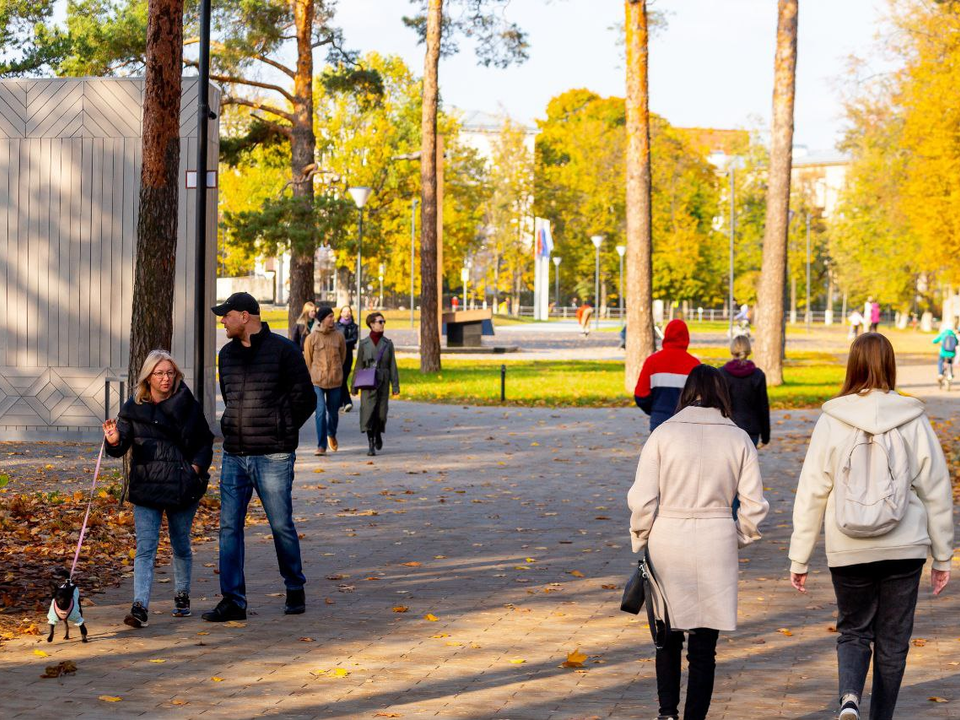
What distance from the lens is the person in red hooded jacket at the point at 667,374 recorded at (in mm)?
10234

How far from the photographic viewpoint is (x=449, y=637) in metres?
7.78

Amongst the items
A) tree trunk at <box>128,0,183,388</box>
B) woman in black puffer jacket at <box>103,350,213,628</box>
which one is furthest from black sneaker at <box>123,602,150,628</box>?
tree trunk at <box>128,0,183,388</box>

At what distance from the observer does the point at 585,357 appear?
42.3m

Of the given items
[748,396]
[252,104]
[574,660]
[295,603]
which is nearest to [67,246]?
[748,396]

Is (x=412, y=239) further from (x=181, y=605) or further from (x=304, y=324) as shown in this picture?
(x=181, y=605)

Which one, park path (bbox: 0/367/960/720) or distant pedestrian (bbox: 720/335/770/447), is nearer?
park path (bbox: 0/367/960/720)

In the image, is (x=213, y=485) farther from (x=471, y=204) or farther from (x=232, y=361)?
(x=471, y=204)

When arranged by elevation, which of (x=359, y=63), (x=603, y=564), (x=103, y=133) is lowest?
(x=603, y=564)

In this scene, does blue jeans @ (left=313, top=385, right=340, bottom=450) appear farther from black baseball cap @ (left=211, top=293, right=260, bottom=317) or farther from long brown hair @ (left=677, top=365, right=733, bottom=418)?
long brown hair @ (left=677, top=365, right=733, bottom=418)

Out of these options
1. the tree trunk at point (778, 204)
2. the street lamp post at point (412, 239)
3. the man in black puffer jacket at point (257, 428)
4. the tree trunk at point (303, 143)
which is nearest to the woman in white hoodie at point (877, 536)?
the man in black puffer jacket at point (257, 428)

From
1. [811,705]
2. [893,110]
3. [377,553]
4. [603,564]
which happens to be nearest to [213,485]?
[377,553]

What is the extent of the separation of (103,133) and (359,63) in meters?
15.8

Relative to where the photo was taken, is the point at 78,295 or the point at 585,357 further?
the point at 585,357

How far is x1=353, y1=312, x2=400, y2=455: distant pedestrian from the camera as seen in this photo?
1686cm
